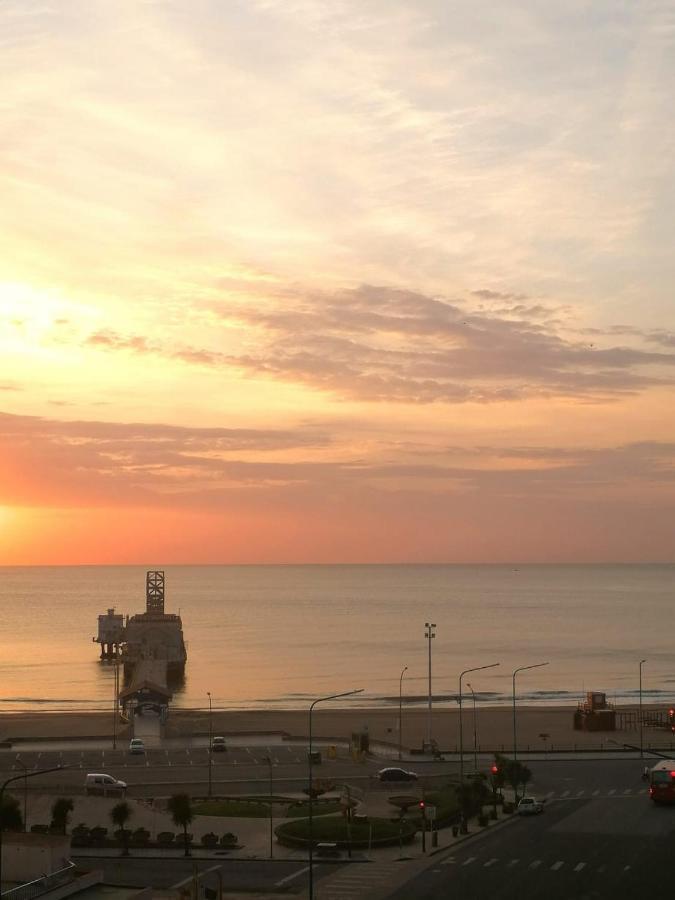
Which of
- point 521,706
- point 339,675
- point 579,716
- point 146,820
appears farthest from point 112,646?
point 146,820

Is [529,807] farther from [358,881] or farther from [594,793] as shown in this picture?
[358,881]

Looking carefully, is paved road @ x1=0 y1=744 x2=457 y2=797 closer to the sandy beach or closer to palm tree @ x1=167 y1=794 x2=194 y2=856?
the sandy beach

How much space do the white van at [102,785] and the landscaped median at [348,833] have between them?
1454 cm

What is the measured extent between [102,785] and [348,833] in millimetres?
20572

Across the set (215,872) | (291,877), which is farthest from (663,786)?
(215,872)

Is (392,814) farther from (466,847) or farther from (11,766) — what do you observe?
(11,766)

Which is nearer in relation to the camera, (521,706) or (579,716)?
(579,716)

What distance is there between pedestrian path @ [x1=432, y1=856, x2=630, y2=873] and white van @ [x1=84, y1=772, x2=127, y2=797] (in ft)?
81.0

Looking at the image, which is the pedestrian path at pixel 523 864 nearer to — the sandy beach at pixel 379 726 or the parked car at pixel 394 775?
the parked car at pixel 394 775

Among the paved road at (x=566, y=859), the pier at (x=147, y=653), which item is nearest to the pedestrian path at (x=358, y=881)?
the paved road at (x=566, y=859)

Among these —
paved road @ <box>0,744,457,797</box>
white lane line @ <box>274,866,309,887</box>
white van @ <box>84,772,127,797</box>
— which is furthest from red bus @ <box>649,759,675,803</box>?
white van @ <box>84,772,127,797</box>

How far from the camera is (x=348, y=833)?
5384 centimetres

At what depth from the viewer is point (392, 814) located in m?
61.3

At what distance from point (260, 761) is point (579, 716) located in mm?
34615
